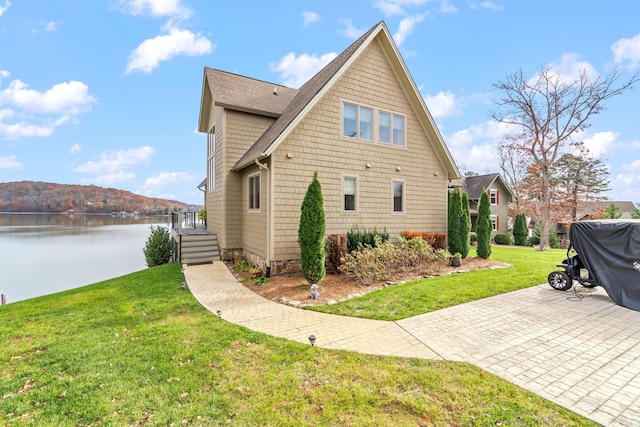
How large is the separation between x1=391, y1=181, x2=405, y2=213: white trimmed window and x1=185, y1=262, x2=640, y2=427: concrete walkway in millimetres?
5080

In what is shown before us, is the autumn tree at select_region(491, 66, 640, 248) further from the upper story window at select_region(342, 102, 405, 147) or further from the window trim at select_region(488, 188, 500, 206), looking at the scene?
the upper story window at select_region(342, 102, 405, 147)

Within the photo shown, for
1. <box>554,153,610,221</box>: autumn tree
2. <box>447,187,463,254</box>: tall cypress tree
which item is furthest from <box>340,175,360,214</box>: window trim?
<box>554,153,610,221</box>: autumn tree

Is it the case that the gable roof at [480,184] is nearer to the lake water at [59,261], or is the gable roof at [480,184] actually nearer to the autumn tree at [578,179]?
the autumn tree at [578,179]

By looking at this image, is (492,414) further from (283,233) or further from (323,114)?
(323,114)

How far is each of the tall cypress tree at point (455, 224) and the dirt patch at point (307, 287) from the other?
1682 millimetres

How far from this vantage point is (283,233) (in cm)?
912

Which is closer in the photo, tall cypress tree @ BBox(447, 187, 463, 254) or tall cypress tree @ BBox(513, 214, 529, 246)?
tall cypress tree @ BBox(447, 187, 463, 254)

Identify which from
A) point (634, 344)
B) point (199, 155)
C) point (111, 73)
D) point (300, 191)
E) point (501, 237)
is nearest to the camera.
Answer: point (634, 344)

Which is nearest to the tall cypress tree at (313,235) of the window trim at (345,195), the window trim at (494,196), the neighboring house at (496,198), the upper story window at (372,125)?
the window trim at (345,195)

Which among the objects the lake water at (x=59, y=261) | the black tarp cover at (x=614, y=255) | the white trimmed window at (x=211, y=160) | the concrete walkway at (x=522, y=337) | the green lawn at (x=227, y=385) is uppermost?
the white trimmed window at (x=211, y=160)

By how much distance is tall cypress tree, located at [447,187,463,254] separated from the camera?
11.5 metres

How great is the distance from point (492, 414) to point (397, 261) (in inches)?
249

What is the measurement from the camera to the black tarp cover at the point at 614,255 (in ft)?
21.7

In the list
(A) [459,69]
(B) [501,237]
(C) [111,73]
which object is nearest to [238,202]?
(A) [459,69]
